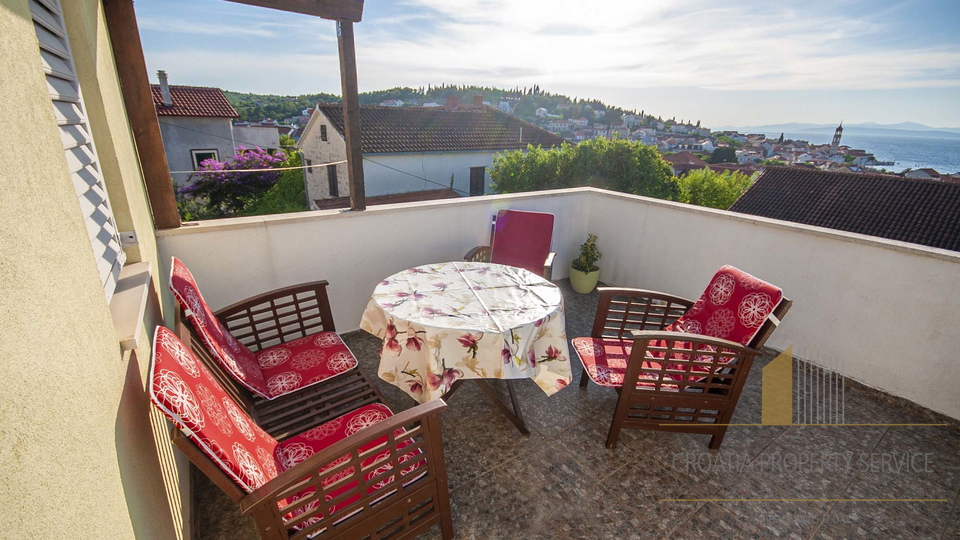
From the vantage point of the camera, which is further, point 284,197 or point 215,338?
point 284,197

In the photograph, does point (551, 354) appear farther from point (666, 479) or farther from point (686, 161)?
point (686, 161)

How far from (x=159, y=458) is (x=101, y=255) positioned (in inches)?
29.6

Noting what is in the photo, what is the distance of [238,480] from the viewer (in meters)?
1.18

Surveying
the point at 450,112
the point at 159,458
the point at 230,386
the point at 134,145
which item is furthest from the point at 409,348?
the point at 450,112

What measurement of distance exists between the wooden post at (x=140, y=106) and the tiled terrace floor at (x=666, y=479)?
67.5 inches

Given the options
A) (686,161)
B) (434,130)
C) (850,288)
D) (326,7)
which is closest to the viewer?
(326,7)

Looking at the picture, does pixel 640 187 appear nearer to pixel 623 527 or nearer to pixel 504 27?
pixel 504 27

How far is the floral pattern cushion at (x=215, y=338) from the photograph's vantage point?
172cm

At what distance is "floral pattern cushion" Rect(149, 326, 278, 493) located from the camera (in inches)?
42.0

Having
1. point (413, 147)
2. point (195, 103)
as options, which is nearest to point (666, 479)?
point (413, 147)

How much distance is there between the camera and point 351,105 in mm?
2932

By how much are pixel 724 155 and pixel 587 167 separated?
38176 millimetres

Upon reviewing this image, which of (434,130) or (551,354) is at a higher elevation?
(434,130)

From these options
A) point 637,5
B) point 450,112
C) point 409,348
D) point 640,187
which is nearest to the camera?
point 409,348
